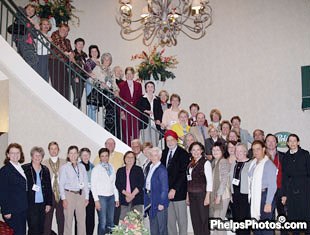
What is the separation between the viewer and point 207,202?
6680mm

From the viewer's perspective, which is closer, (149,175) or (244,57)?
(149,175)

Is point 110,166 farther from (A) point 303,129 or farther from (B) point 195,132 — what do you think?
(A) point 303,129

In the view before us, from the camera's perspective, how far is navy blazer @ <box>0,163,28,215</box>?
6.21m

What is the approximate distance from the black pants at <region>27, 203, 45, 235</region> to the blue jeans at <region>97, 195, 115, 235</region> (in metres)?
0.86

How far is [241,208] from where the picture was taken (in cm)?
639

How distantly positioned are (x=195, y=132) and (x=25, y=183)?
292 cm

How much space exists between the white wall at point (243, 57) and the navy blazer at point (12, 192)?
567 cm

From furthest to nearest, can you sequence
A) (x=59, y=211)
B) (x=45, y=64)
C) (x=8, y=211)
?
(x=45, y=64)
(x=59, y=211)
(x=8, y=211)

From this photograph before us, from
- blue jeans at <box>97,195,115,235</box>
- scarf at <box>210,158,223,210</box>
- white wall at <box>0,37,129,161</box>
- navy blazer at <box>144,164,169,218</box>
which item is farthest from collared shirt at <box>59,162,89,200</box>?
scarf at <box>210,158,223,210</box>

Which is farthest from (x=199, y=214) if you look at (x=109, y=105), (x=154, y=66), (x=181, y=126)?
(x=154, y=66)

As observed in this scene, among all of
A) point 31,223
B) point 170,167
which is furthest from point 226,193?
point 31,223

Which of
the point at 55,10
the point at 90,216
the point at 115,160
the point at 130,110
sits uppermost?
the point at 55,10

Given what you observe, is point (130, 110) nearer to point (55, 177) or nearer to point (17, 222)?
point (55, 177)

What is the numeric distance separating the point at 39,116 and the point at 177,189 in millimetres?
2677
